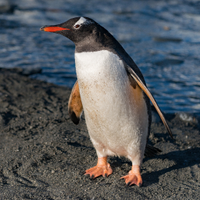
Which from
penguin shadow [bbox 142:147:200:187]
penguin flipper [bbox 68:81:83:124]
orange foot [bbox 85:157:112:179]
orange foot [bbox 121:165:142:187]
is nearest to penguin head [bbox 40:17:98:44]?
penguin flipper [bbox 68:81:83:124]

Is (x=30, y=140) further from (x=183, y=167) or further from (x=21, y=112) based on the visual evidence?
(x=183, y=167)

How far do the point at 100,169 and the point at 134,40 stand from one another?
6760 mm

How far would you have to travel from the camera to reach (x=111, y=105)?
3.01m

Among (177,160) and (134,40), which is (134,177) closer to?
(177,160)

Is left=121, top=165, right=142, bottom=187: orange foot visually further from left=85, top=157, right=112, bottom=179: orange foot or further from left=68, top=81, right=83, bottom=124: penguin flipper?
left=68, top=81, right=83, bottom=124: penguin flipper

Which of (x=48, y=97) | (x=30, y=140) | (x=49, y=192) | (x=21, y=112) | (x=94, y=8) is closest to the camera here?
(x=49, y=192)

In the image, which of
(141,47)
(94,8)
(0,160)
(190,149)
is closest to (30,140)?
(0,160)

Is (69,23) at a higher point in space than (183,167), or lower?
higher

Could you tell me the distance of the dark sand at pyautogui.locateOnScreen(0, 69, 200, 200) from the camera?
9.86ft

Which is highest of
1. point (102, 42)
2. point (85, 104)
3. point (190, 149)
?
point (102, 42)

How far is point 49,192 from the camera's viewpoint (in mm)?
2953

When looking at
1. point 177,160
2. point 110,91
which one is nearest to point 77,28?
point 110,91

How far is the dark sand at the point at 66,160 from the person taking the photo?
3.00 metres

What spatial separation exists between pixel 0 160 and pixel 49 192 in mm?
818
